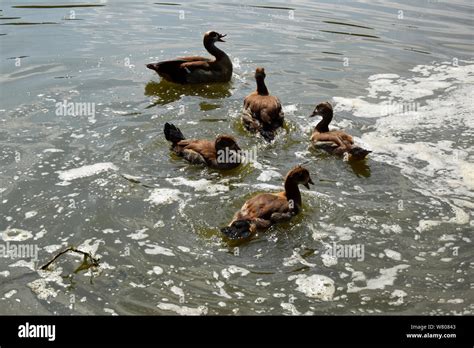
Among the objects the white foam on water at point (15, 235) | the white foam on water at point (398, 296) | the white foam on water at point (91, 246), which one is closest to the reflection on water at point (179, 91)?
the white foam on water at point (15, 235)

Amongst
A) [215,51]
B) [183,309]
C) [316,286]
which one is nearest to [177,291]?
[183,309]

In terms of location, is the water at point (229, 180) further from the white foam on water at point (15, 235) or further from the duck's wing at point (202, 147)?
the duck's wing at point (202, 147)

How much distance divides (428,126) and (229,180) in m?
4.82

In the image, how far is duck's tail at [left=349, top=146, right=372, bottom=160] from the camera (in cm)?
953

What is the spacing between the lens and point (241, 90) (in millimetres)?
13586

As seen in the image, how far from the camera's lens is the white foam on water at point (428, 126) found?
29.7 ft

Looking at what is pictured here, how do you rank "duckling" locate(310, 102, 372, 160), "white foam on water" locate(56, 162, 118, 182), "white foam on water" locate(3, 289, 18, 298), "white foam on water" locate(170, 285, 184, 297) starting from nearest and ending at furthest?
"white foam on water" locate(3, 289, 18, 298) < "white foam on water" locate(170, 285, 184, 297) < "white foam on water" locate(56, 162, 118, 182) < "duckling" locate(310, 102, 372, 160)

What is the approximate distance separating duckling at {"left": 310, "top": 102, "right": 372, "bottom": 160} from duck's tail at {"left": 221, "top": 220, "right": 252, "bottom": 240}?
10.9ft

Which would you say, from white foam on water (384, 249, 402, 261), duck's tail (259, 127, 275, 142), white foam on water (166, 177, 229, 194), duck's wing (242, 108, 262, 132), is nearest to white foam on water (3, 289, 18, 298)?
white foam on water (166, 177, 229, 194)

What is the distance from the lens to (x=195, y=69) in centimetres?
1380

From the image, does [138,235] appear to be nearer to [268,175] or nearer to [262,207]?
[262,207]

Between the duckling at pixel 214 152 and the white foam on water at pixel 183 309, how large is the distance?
3.64 m

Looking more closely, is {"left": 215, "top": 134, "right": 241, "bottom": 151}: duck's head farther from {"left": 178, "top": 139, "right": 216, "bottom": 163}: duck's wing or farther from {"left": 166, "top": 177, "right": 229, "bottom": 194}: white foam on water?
{"left": 166, "top": 177, "right": 229, "bottom": 194}: white foam on water
